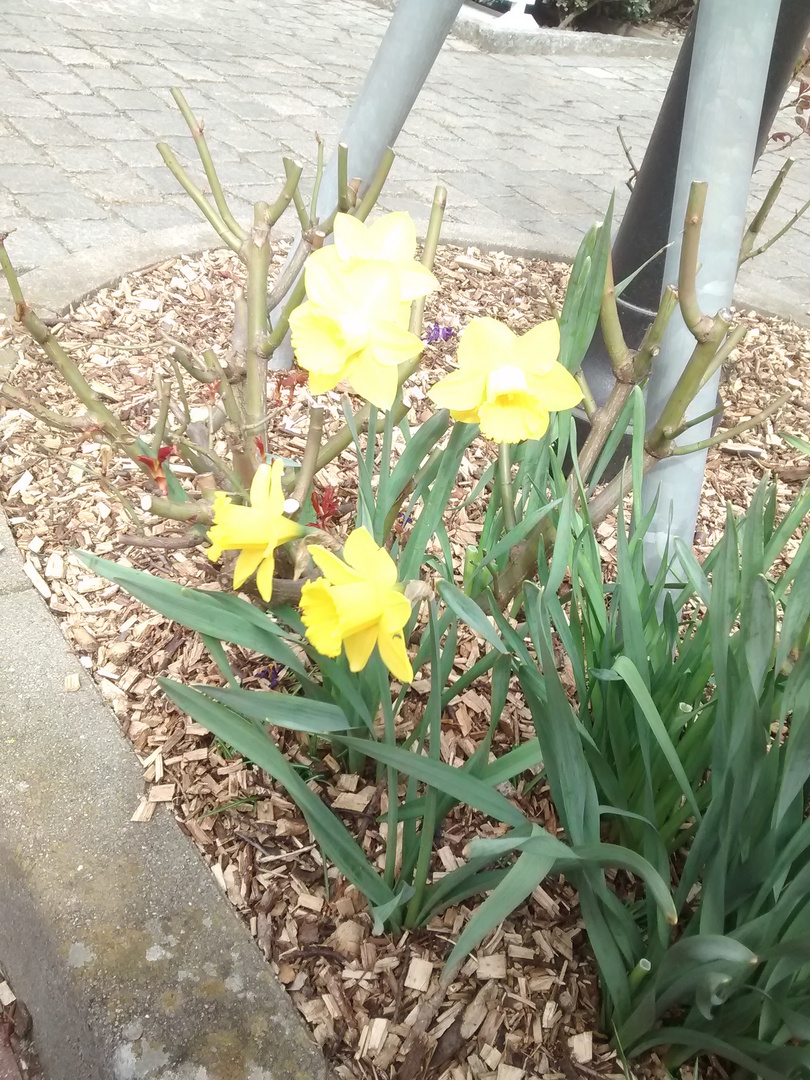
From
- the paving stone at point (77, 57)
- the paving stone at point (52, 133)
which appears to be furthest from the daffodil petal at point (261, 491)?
the paving stone at point (77, 57)

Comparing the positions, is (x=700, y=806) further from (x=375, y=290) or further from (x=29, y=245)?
(x=29, y=245)

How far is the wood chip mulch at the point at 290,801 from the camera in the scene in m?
1.04

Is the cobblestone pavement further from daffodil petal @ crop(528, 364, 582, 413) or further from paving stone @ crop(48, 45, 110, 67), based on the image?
daffodil petal @ crop(528, 364, 582, 413)

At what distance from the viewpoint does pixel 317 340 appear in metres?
0.75

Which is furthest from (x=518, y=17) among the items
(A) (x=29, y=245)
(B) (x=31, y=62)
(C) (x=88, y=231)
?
(A) (x=29, y=245)

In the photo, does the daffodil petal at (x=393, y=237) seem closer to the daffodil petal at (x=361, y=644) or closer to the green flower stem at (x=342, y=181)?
the green flower stem at (x=342, y=181)

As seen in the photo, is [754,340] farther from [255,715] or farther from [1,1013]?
[1,1013]

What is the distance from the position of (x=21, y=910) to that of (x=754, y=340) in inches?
108

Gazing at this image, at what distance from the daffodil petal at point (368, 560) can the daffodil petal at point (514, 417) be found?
154 millimetres

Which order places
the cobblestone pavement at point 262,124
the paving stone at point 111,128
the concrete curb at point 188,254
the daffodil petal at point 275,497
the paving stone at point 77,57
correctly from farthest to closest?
the paving stone at point 77,57, the paving stone at point 111,128, the cobblestone pavement at point 262,124, the concrete curb at point 188,254, the daffodil petal at point 275,497

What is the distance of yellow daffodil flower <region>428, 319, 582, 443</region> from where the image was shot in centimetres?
77

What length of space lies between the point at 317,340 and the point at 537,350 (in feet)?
0.69

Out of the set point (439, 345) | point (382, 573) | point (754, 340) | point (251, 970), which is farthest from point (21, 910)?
point (754, 340)

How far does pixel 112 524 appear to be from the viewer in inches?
68.1
